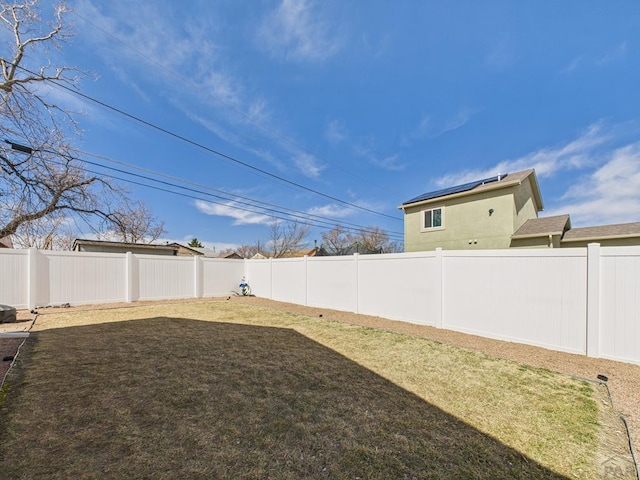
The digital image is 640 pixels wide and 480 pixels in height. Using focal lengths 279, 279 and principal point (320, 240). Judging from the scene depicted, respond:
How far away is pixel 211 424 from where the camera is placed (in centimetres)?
250

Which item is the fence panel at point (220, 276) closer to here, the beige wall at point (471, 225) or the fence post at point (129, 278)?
the fence post at point (129, 278)

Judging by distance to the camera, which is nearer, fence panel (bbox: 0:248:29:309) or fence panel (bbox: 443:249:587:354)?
fence panel (bbox: 443:249:587:354)

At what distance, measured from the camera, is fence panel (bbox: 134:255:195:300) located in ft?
36.7

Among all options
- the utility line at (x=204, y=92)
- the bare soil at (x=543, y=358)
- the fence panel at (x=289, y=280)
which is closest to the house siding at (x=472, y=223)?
the fence panel at (x=289, y=280)

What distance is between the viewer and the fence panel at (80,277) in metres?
9.21

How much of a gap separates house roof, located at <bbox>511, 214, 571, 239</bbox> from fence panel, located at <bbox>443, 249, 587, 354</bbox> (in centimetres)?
625

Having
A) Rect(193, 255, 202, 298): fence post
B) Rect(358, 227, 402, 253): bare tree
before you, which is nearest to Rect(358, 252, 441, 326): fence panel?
Rect(193, 255, 202, 298): fence post

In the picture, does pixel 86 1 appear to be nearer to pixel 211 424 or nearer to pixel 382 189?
pixel 211 424

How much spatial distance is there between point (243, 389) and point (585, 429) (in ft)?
11.2

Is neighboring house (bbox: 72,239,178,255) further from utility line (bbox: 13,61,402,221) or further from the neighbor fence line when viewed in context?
utility line (bbox: 13,61,402,221)

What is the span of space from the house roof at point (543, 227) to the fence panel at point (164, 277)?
44.4 feet

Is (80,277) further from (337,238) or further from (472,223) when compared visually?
(337,238)

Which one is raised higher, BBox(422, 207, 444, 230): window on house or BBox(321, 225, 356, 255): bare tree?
BBox(422, 207, 444, 230): window on house

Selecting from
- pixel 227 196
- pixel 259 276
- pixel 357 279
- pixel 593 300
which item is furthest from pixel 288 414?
pixel 227 196
